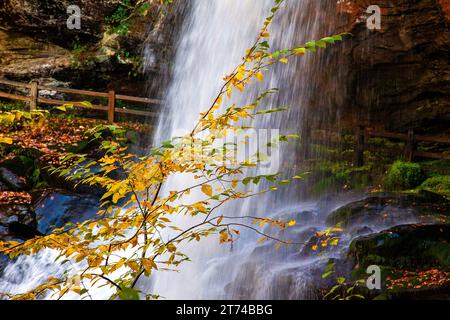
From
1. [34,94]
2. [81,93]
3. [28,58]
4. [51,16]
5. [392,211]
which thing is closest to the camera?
[392,211]

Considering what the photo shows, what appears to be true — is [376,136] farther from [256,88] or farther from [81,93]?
[81,93]

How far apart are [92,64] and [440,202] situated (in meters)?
11.5

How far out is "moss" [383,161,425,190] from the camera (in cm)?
995

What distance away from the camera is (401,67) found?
11.0m

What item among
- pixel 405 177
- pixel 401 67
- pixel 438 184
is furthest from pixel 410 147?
pixel 401 67

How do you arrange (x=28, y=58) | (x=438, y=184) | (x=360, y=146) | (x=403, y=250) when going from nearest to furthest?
1. (x=403, y=250)
2. (x=438, y=184)
3. (x=360, y=146)
4. (x=28, y=58)

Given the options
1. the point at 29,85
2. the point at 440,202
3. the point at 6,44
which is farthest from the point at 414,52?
the point at 6,44

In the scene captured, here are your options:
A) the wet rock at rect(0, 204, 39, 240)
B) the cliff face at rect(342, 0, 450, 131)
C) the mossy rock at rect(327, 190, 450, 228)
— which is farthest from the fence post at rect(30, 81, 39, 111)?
the mossy rock at rect(327, 190, 450, 228)

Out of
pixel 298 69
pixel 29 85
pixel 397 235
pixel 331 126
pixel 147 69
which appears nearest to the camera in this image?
pixel 397 235

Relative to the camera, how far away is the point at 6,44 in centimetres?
1487

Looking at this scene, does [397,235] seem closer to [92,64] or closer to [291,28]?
[291,28]

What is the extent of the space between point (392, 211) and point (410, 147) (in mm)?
4039

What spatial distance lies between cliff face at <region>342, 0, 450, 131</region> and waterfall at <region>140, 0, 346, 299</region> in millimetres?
681

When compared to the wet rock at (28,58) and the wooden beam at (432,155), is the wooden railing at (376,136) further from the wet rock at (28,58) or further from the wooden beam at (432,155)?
the wet rock at (28,58)
